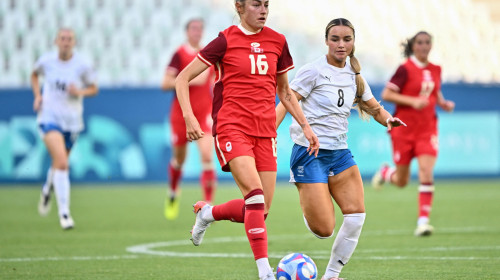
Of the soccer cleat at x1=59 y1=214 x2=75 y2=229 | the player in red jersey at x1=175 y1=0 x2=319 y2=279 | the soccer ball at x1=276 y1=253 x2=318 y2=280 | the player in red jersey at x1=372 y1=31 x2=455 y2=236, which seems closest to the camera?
the soccer ball at x1=276 y1=253 x2=318 y2=280

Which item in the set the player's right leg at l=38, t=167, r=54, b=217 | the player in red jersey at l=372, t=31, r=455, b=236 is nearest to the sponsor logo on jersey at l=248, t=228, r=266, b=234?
the player in red jersey at l=372, t=31, r=455, b=236

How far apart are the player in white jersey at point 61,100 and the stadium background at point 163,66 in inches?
247

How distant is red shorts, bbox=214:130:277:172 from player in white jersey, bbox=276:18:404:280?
314mm

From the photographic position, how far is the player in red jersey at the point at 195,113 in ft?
40.7

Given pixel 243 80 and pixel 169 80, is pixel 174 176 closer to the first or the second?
pixel 169 80

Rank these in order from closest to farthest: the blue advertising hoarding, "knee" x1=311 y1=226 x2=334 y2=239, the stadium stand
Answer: "knee" x1=311 y1=226 x2=334 y2=239 → the blue advertising hoarding → the stadium stand

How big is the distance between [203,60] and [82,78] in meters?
5.73

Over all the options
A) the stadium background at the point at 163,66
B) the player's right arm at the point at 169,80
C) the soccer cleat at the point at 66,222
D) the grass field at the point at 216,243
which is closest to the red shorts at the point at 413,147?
the grass field at the point at 216,243

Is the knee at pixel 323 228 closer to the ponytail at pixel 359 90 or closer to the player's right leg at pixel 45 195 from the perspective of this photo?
the ponytail at pixel 359 90

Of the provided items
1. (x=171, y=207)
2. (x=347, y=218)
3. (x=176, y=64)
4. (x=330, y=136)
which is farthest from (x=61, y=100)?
(x=347, y=218)

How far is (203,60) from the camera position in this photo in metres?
6.31

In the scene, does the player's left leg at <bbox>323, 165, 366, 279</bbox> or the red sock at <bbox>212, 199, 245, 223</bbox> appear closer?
the player's left leg at <bbox>323, 165, 366, 279</bbox>

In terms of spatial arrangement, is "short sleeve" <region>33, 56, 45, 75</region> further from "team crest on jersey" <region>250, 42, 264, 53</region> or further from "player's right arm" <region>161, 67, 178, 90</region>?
"team crest on jersey" <region>250, 42, 264, 53</region>

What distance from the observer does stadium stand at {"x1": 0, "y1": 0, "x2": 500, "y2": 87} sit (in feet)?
69.1
